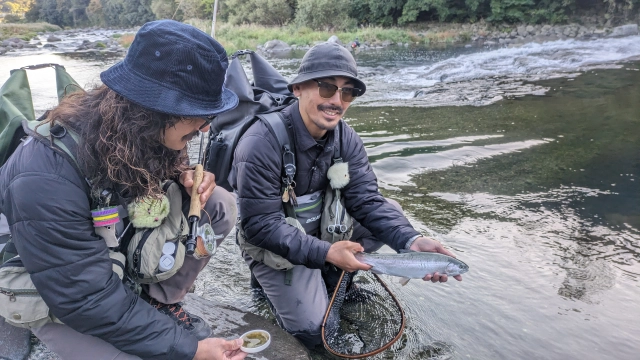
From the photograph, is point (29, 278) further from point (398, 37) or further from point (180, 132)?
point (398, 37)

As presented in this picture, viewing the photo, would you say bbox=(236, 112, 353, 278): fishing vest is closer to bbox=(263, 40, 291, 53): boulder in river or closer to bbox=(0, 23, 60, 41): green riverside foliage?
bbox=(263, 40, 291, 53): boulder in river

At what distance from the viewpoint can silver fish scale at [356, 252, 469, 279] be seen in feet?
10.3

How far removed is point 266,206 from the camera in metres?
3.45

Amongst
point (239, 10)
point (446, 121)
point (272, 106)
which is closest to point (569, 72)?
point (446, 121)

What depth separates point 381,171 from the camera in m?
7.77

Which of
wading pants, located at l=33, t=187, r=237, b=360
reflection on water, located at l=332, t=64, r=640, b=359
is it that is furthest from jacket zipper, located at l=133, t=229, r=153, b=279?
reflection on water, located at l=332, t=64, r=640, b=359

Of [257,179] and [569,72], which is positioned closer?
[257,179]

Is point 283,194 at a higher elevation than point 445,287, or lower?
higher

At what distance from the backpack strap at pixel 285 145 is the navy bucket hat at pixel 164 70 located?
135 cm

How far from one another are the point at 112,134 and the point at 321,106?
1762 mm

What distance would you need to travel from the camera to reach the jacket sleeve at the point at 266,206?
3.34 metres

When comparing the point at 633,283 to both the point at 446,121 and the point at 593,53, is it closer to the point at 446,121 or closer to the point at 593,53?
the point at 446,121

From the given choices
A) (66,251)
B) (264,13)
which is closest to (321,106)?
(66,251)

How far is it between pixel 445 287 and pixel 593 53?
74.8 feet
